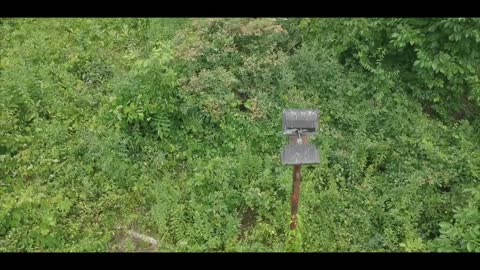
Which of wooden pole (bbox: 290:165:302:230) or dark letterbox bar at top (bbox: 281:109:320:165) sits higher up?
dark letterbox bar at top (bbox: 281:109:320:165)

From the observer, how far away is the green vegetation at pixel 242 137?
16.0 feet

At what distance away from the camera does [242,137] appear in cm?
572

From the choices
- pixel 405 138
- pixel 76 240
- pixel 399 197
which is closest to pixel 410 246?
pixel 399 197

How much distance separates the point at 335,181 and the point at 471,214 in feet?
4.82

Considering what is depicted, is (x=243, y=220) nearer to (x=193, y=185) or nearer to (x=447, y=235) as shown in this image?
(x=193, y=185)

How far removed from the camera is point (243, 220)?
16.7 feet

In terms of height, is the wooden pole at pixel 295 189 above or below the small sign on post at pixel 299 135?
below

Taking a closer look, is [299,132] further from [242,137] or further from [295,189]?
[242,137]

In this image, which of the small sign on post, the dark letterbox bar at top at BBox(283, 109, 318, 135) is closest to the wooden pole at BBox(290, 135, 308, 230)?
the small sign on post

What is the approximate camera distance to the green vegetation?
4867mm

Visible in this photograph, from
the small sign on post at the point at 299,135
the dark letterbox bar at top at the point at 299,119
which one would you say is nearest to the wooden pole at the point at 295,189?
the small sign on post at the point at 299,135

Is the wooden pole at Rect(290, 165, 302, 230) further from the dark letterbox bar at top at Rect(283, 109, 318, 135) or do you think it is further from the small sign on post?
the dark letterbox bar at top at Rect(283, 109, 318, 135)

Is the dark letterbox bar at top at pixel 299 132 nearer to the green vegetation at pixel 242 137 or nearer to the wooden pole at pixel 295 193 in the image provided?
the wooden pole at pixel 295 193

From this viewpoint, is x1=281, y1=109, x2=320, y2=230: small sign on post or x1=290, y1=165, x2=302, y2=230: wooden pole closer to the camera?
x1=281, y1=109, x2=320, y2=230: small sign on post
